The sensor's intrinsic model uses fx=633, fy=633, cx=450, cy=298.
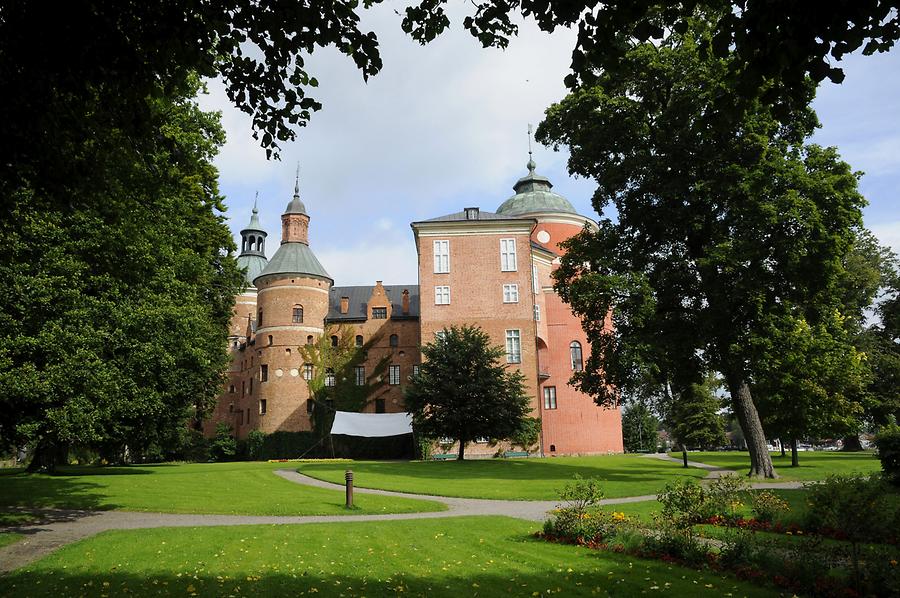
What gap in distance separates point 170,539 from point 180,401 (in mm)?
10483

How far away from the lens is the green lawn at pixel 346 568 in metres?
7.79

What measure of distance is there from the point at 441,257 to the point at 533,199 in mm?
13451

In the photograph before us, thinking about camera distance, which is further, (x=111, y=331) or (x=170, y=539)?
(x=111, y=331)

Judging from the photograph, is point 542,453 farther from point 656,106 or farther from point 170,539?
point 170,539

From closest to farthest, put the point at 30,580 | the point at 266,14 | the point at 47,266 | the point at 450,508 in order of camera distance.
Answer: the point at 266,14
the point at 30,580
the point at 47,266
the point at 450,508

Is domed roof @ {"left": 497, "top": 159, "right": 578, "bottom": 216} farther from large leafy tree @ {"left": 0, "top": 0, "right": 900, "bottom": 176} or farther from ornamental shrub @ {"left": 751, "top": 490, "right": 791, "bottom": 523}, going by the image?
large leafy tree @ {"left": 0, "top": 0, "right": 900, "bottom": 176}

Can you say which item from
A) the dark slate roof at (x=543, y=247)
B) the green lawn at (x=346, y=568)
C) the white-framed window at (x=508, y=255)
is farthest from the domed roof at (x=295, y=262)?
the green lawn at (x=346, y=568)

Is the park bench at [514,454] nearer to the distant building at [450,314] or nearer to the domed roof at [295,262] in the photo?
the distant building at [450,314]

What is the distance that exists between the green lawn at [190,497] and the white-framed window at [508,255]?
24.7 metres

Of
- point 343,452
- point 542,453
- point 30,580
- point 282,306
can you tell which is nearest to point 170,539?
point 30,580

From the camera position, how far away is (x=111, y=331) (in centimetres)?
1598

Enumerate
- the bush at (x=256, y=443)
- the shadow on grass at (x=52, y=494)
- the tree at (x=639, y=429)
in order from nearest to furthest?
the shadow on grass at (x=52, y=494) → the bush at (x=256, y=443) → the tree at (x=639, y=429)

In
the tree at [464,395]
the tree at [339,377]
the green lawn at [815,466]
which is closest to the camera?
the green lawn at [815,466]

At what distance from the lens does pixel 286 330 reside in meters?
50.1
